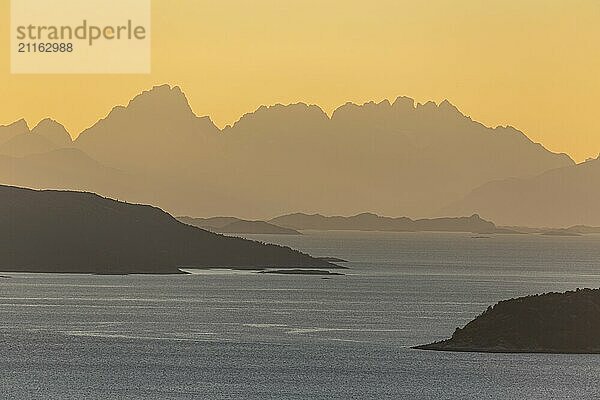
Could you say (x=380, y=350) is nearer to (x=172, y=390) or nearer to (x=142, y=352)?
(x=142, y=352)

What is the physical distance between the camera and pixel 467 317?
146m

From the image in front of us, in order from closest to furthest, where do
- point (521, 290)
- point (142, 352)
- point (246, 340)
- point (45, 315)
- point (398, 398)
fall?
point (398, 398)
point (142, 352)
point (246, 340)
point (45, 315)
point (521, 290)

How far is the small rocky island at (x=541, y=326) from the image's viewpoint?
101812 mm

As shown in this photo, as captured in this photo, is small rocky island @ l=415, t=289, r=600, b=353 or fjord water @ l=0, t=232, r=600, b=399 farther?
small rocky island @ l=415, t=289, r=600, b=353

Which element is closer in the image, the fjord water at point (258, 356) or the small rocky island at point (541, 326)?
the fjord water at point (258, 356)

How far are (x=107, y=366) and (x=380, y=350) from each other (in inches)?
838

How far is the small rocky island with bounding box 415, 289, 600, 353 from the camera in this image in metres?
102

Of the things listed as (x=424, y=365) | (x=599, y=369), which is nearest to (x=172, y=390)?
(x=424, y=365)

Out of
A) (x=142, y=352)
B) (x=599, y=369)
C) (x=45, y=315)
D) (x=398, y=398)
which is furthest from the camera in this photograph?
(x=45, y=315)

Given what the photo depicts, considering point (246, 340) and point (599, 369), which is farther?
point (246, 340)

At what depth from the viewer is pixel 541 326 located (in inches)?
4035

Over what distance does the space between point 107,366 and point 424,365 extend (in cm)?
2059

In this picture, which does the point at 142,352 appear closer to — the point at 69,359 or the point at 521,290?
the point at 69,359

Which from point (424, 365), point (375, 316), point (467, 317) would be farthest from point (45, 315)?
point (424, 365)
